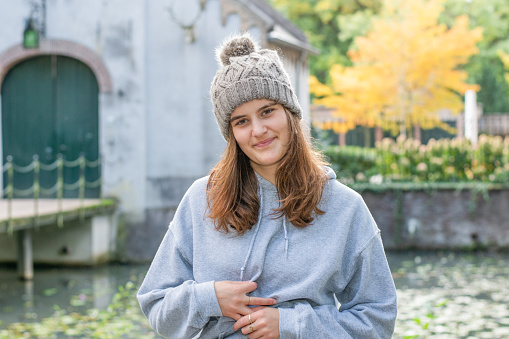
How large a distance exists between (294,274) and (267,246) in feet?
0.43

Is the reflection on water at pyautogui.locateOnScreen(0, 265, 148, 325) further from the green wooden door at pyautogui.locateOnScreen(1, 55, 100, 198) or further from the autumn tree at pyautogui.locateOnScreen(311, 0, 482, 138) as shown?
the autumn tree at pyautogui.locateOnScreen(311, 0, 482, 138)

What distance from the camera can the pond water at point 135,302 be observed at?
691cm

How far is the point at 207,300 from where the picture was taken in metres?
2.29

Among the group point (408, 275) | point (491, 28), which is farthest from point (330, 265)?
point (491, 28)

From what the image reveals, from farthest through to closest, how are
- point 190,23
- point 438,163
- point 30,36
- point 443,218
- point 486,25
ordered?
point 486,25 → point 438,163 → point 443,218 → point 30,36 → point 190,23

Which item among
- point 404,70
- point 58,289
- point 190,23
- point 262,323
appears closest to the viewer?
point 262,323

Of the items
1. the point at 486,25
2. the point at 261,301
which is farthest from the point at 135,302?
the point at 486,25

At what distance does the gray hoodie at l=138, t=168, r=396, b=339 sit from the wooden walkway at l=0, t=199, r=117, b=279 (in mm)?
A: 7327

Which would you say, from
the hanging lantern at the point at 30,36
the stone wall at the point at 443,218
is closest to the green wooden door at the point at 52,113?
the hanging lantern at the point at 30,36

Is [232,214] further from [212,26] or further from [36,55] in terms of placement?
[36,55]

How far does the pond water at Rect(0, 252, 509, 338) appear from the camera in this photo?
6.91m

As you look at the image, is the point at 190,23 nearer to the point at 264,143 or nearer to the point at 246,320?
the point at 264,143

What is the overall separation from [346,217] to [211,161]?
403 inches

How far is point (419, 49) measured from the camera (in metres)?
22.1
